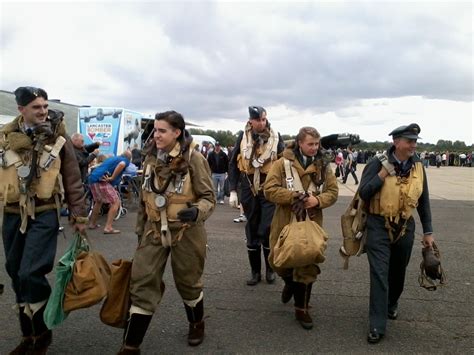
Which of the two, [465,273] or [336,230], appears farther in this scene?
[336,230]

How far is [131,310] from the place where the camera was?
330 cm

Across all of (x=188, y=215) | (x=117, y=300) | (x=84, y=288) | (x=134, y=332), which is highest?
(x=188, y=215)

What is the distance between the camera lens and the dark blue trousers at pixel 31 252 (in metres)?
3.22

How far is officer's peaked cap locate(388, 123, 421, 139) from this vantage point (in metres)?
3.81

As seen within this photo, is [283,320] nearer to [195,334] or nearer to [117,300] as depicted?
[195,334]

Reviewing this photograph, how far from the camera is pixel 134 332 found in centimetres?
330

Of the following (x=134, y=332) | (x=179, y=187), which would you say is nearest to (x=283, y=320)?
(x=134, y=332)

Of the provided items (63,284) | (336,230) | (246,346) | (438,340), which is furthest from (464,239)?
(63,284)

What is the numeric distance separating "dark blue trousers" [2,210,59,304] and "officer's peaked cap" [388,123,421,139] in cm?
294

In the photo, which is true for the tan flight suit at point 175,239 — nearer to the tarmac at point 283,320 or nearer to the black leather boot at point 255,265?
the tarmac at point 283,320

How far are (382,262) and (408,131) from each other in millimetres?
1172

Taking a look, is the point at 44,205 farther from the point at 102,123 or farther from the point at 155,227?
the point at 102,123

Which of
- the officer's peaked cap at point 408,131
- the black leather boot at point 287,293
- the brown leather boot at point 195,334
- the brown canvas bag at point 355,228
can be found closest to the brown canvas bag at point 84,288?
the brown leather boot at point 195,334

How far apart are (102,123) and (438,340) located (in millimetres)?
15373
